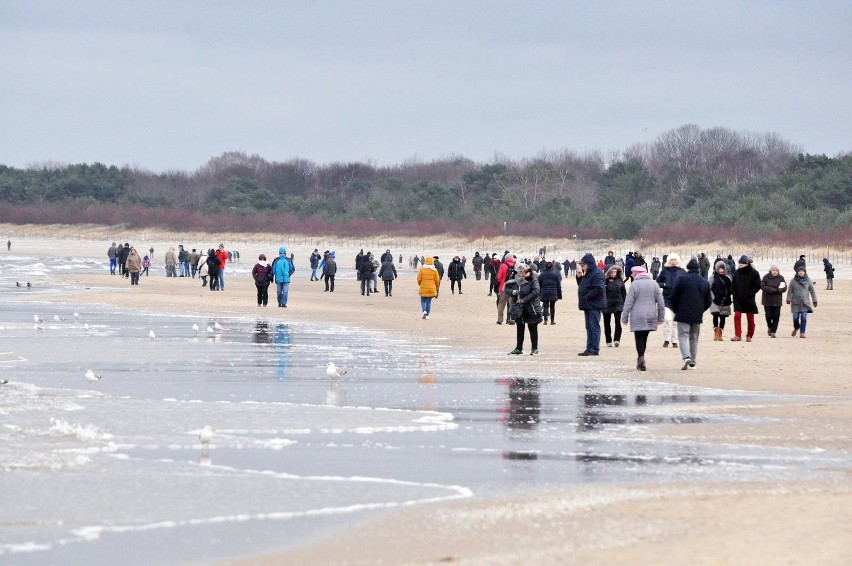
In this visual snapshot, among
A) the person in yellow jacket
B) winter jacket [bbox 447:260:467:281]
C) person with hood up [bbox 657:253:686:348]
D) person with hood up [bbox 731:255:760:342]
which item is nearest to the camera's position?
person with hood up [bbox 657:253:686:348]

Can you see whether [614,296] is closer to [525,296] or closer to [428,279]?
[525,296]

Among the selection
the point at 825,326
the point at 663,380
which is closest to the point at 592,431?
the point at 663,380

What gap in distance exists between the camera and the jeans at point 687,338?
1790cm

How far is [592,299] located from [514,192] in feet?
338

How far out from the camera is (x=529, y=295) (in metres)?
19.2

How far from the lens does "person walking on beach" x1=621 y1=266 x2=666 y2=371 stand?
1752 centimetres

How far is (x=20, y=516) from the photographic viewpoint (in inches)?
337

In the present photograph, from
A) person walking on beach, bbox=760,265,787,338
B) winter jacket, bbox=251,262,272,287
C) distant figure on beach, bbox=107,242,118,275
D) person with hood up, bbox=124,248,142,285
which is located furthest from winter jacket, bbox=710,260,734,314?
distant figure on beach, bbox=107,242,118,275

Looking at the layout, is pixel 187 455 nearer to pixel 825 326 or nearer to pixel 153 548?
pixel 153 548

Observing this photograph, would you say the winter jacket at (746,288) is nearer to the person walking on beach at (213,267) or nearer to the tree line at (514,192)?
the person walking on beach at (213,267)

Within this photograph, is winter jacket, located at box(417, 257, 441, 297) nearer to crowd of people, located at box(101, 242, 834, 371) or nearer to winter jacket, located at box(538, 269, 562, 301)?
crowd of people, located at box(101, 242, 834, 371)

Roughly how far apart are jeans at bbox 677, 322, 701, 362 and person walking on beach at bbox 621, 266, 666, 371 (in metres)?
0.40

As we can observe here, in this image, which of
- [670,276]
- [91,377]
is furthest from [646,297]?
[91,377]

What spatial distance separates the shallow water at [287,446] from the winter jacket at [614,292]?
2.91 m
